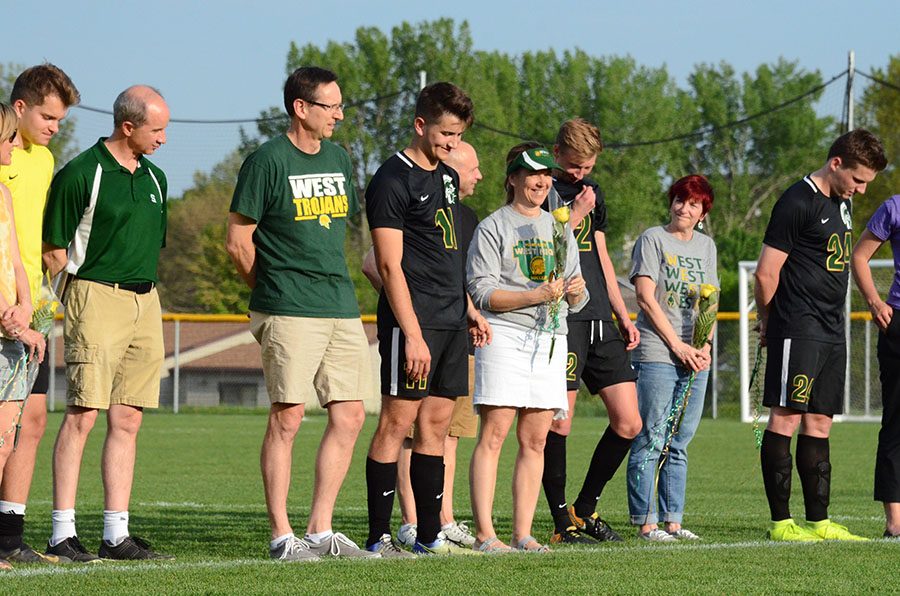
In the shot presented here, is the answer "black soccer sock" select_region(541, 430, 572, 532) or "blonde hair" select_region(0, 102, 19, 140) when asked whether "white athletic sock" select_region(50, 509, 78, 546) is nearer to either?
"blonde hair" select_region(0, 102, 19, 140)

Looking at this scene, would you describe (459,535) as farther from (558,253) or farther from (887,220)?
(887,220)

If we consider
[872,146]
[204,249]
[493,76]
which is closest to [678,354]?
[872,146]

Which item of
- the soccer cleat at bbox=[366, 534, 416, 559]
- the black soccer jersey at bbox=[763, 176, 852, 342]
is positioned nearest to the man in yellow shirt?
the soccer cleat at bbox=[366, 534, 416, 559]

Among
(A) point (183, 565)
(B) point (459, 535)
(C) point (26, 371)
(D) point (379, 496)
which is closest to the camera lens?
(C) point (26, 371)

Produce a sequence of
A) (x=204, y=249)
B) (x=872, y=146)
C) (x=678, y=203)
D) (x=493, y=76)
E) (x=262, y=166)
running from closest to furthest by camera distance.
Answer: (x=262, y=166)
(x=872, y=146)
(x=678, y=203)
(x=204, y=249)
(x=493, y=76)

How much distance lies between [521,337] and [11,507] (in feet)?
8.30

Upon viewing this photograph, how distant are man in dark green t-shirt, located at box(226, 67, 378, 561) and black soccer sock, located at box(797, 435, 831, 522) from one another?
2.71m

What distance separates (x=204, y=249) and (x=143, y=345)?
1826 inches

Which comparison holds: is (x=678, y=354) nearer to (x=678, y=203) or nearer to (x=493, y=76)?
(x=678, y=203)

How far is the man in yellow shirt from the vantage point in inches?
252

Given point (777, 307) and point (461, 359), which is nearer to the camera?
point (461, 359)

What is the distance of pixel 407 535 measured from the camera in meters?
7.73

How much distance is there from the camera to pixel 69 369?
6.64 metres

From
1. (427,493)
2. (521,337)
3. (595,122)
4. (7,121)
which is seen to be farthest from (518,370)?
(595,122)
